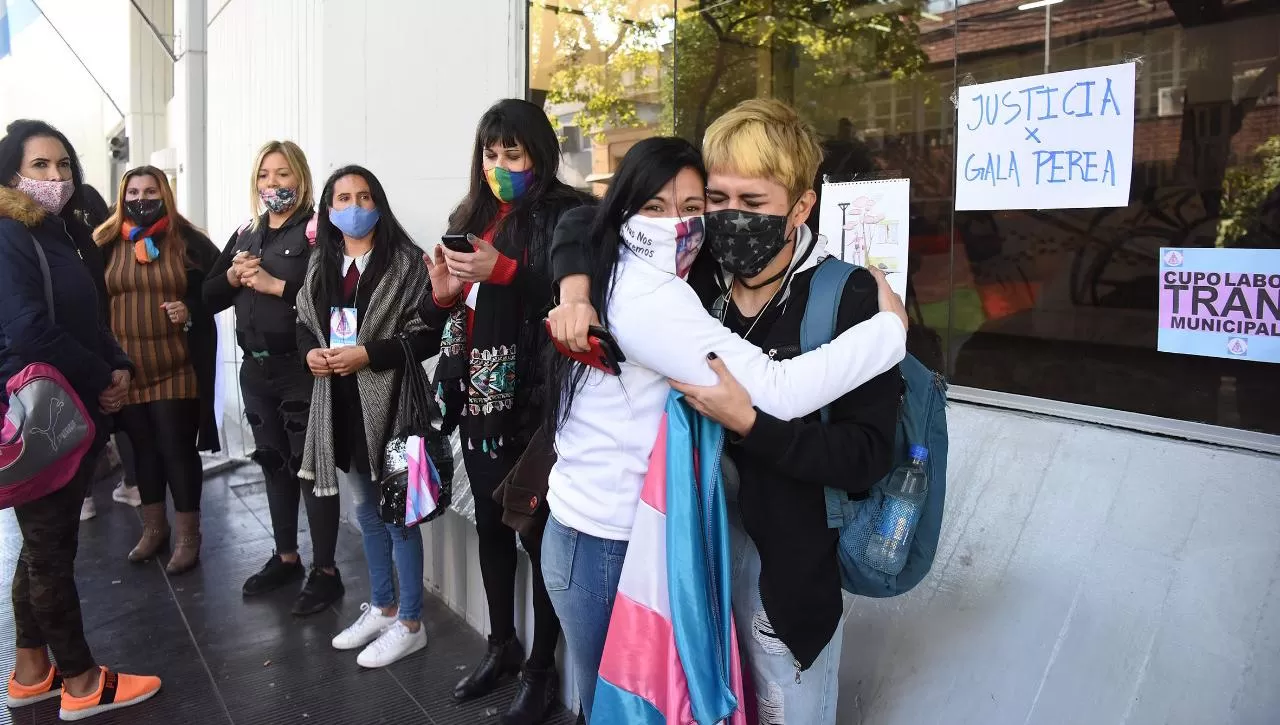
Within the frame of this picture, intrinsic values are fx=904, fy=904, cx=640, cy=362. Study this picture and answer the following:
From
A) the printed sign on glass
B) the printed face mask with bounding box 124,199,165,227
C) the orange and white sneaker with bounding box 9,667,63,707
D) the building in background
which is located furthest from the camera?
the printed face mask with bounding box 124,199,165,227

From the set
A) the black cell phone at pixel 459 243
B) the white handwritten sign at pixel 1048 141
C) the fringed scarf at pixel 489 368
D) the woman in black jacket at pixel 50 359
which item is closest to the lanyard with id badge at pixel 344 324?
the fringed scarf at pixel 489 368

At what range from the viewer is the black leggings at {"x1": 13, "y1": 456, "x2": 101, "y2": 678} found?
3102 millimetres

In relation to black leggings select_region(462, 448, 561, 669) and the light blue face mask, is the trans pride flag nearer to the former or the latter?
black leggings select_region(462, 448, 561, 669)

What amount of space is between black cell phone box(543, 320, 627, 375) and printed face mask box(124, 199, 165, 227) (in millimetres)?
3511

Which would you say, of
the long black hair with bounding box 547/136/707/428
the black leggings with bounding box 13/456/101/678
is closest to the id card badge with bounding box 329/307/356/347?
the black leggings with bounding box 13/456/101/678

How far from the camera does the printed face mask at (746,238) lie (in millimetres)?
1836

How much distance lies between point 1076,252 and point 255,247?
3.41 meters

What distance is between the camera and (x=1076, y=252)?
121 inches

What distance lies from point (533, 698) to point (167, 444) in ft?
8.81

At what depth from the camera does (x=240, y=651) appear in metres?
3.78

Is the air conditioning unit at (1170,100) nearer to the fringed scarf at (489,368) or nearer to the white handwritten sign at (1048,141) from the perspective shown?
the white handwritten sign at (1048,141)

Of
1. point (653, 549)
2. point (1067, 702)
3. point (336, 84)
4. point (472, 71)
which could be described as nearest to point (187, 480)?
point (336, 84)

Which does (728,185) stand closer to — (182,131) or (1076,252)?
(1076,252)

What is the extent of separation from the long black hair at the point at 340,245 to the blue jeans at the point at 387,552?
0.78 m
